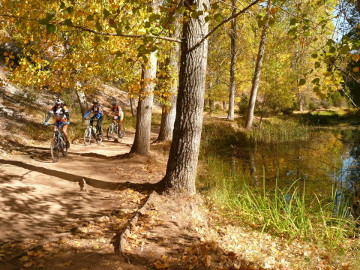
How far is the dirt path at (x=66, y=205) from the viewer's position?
13.4 feet

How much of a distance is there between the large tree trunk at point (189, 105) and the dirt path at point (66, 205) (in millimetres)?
1047

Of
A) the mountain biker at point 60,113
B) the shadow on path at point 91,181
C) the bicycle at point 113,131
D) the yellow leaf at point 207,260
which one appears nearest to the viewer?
the yellow leaf at point 207,260

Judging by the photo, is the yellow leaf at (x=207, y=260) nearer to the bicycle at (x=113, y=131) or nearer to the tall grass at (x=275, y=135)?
the bicycle at (x=113, y=131)

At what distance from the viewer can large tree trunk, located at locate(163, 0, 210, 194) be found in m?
5.80

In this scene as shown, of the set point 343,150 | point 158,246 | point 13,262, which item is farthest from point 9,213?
point 343,150

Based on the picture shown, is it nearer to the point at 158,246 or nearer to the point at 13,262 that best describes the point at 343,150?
the point at 158,246

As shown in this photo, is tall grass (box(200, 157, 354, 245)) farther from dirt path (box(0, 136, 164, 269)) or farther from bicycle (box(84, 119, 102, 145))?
bicycle (box(84, 119, 102, 145))

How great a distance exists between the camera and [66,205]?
6164 millimetres

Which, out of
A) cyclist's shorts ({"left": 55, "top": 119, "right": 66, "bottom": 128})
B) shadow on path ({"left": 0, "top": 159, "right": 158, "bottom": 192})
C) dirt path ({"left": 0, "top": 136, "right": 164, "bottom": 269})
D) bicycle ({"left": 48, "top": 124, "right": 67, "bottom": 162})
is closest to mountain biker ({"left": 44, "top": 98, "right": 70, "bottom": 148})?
cyclist's shorts ({"left": 55, "top": 119, "right": 66, "bottom": 128})

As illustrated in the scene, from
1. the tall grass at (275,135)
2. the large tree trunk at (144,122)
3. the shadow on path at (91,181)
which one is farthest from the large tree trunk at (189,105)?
the tall grass at (275,135)

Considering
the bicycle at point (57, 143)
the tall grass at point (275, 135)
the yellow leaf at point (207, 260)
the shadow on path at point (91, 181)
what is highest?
the tall grass at point (275, 135)

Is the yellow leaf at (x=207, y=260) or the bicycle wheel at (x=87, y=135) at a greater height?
the bicycle wheel at (x=87, y=135)

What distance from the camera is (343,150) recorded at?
49.4 feet

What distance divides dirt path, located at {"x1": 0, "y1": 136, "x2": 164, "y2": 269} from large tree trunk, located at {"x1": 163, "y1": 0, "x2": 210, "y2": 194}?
1.05m
